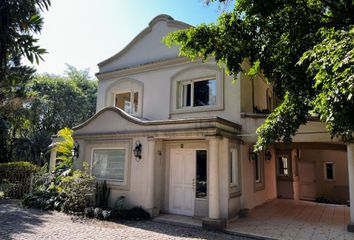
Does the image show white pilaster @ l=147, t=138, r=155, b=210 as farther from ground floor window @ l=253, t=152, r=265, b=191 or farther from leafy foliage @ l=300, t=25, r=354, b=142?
leafy foliage @ l=300, t=25, r=354, b=142

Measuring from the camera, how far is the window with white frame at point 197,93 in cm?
1223

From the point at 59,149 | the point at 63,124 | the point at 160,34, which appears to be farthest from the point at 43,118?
the point at 160,34

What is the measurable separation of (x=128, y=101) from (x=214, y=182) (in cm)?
763

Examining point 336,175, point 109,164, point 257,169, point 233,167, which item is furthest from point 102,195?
point 336,175

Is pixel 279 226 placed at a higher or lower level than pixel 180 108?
lower

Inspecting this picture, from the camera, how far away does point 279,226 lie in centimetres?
958

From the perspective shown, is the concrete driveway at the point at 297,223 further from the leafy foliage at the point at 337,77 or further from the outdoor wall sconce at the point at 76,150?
the outdoor wall sconce at the point at 76,150

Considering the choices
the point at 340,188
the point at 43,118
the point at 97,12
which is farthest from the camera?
the point at 43,118

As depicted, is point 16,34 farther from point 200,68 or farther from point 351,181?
point 351,181

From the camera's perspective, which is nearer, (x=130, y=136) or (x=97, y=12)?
(x=97, y=12)

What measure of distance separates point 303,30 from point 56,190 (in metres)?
12.5

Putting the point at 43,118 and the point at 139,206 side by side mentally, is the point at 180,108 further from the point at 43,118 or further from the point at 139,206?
the point at 43,118

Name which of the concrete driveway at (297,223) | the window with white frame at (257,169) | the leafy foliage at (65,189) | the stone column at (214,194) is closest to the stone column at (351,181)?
the concrete driveway at (297,223)

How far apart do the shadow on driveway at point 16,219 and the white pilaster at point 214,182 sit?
5.91 meters
